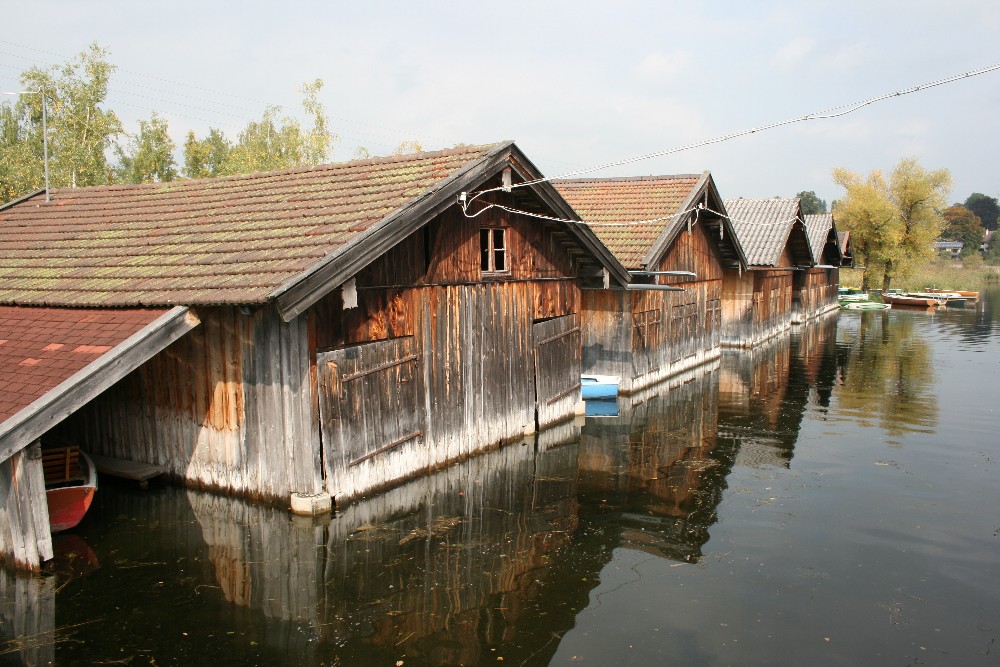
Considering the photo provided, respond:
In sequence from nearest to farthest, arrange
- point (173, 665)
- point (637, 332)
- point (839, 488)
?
point (173, 665) → point (839, 488) → point (637, 332)

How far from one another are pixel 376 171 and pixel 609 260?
6.10 metres

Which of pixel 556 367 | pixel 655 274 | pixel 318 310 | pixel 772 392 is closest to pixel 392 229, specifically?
pixel 318 310

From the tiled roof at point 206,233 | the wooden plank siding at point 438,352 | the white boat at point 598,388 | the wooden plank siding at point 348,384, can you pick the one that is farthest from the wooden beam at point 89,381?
the white boat at point 598,388

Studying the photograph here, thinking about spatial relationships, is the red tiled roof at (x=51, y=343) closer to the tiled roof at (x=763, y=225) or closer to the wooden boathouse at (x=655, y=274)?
the wooden boathouse at (x=655, y=274)

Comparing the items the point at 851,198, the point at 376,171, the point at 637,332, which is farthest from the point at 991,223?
the point at 376,171

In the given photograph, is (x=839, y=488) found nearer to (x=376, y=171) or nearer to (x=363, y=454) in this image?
(x=363, y=454)

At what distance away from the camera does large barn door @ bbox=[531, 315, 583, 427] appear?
15.1 m

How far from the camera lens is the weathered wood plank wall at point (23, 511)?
7.91 meters

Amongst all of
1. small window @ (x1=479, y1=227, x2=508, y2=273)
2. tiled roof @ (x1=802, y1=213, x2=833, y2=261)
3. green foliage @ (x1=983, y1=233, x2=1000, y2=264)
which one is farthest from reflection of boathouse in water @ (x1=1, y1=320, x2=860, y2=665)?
green foliage @ (x1=983, y1=233, x2=1000, y2=264)

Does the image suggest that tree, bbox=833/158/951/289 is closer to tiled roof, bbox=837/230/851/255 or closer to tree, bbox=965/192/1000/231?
tiled roof, bbox=837/230/851/255

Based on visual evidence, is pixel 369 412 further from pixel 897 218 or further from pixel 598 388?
pixel 897 218

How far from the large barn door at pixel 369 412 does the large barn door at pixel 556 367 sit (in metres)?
3.97

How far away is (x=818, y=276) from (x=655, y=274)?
30377mm

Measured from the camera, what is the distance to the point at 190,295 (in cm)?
958
